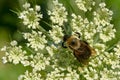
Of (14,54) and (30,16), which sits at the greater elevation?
(30,16)

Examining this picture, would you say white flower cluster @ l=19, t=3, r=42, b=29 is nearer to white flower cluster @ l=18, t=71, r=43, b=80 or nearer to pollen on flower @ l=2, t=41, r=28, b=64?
pollen on flower @ l=2, t=41, r=28, b=64

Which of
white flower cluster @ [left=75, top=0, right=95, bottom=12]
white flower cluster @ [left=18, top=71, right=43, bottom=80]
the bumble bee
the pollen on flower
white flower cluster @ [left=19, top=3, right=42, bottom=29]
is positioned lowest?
white flower cluster @ [left=18, top=71, right=43, bottom=80]

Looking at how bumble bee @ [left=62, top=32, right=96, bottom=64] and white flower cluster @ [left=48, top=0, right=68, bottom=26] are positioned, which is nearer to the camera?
bumble bee @ [left=62, top=32, right=96, bottom=64]

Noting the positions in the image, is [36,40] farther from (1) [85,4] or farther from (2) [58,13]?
(1) [85,4]

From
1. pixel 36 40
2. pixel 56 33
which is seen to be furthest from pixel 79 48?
pixel 36 40

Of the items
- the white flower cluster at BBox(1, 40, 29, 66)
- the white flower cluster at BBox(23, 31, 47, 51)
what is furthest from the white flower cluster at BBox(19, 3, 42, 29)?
the white flower cluster at BBox(1, 40, 29, 66)

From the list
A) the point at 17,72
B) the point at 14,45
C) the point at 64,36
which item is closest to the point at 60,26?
the point at 64,36
